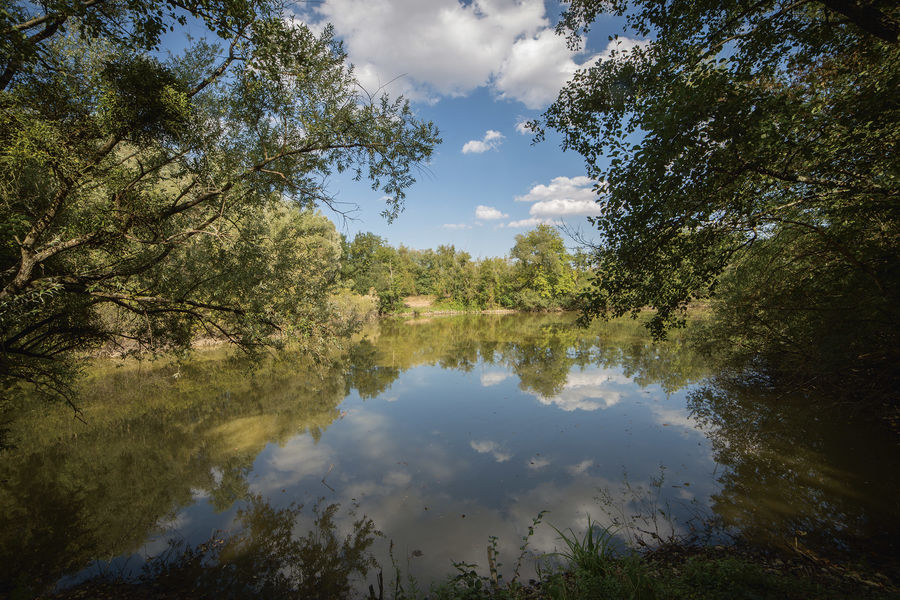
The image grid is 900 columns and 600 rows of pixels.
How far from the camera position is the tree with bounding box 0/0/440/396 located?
14.6ft

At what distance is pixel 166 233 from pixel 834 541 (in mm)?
12248

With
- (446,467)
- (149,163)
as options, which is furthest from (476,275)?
(149,163)

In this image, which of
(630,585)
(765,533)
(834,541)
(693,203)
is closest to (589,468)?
(765,533)

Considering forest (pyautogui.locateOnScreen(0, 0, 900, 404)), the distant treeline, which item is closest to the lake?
forest (pyautogui.locateOnScreen(0, 0, 900, 404))

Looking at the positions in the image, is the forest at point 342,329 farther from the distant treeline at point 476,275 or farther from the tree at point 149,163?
the distant treeline at point 476,275

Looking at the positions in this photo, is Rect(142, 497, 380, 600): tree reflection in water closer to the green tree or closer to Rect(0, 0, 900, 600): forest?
Rect(0, 0, 900, 600): forest

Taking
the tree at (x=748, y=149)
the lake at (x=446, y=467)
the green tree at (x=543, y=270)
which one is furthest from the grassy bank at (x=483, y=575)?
the green tree at (x=543, y=270)

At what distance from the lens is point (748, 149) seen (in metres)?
3.71

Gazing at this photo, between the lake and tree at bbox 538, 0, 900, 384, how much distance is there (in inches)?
121

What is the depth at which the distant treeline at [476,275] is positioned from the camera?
159ft

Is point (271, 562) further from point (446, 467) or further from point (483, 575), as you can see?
point (446, 467)

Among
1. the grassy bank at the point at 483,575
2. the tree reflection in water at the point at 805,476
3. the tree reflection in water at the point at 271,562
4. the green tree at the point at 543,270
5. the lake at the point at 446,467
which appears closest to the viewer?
the grassy bank at the point at 483,575

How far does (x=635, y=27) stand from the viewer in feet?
18.0

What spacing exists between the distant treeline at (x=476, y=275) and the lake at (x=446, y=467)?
3175 cm
